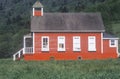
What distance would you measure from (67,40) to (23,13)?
104 m

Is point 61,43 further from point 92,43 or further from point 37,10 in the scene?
point 37,10

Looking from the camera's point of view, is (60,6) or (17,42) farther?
(60,6)

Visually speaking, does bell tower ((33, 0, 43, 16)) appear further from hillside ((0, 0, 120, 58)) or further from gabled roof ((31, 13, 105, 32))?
hillside ((0, 0, 120, 58))

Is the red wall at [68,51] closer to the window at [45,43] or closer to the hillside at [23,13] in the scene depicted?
the window at [45,43]

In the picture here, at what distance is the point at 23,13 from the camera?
160m

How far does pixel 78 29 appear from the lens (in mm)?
56062

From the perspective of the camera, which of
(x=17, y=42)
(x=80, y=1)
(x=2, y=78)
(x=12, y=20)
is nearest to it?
(x=2, y=78)

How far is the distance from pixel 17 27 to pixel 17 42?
1114 inches

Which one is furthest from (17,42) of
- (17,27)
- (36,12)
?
(36,12)

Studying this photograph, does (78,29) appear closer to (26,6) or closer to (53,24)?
(53,24)

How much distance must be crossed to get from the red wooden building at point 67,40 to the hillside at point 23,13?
34.7 m

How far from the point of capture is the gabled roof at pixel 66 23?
5566cm

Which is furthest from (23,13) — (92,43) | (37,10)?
(92,43)

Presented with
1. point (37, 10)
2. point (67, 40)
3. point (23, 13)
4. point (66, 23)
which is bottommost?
point (67, 40)
